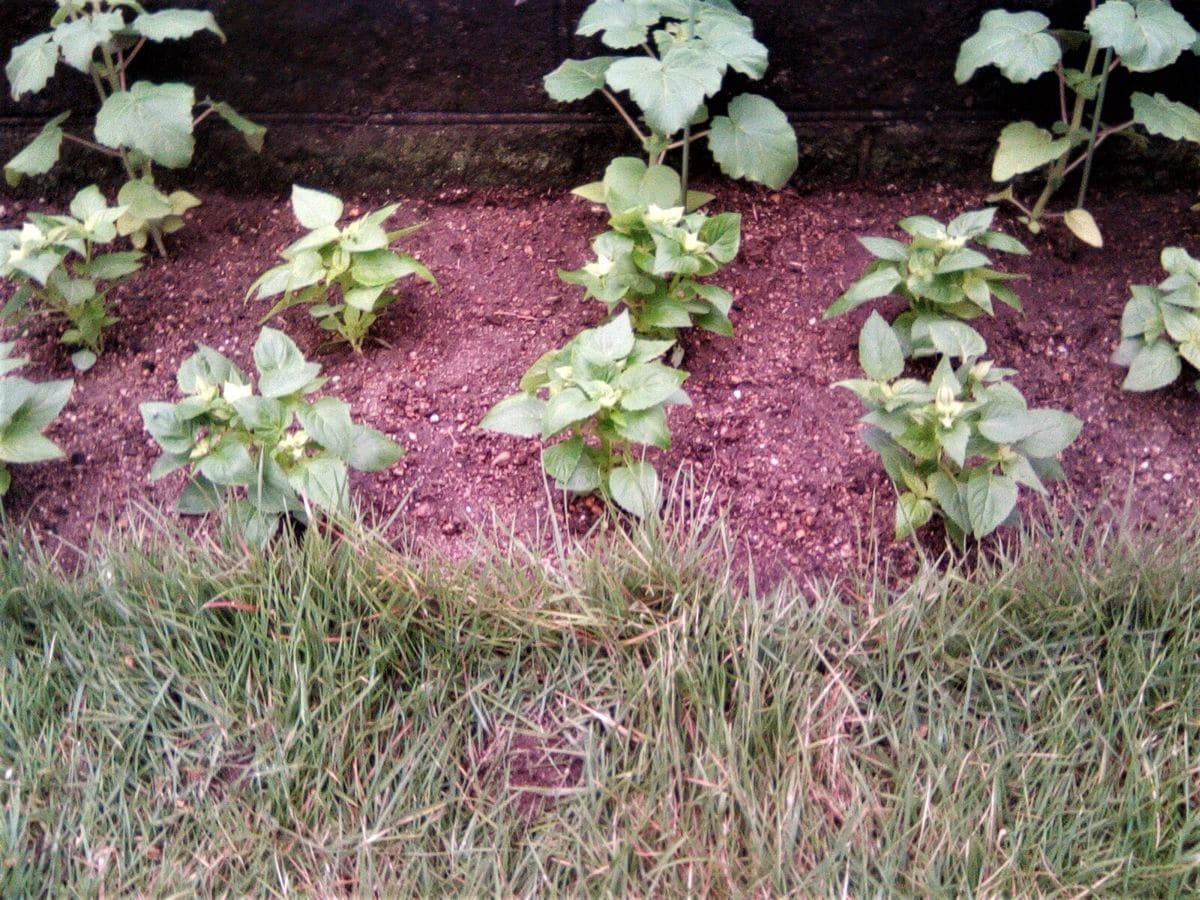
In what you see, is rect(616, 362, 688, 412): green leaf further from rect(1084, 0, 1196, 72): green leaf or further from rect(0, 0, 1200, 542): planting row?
rect(1084, 0, 1196, 72): green leaf

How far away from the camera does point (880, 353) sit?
2.10 meters

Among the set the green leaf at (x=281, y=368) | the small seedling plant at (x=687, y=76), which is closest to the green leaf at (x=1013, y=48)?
the small seedling plant at (x=687, y=76)

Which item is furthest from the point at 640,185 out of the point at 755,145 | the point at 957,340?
the point at 957,340

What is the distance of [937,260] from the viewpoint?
7.32 ft

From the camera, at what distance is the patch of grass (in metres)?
1.65

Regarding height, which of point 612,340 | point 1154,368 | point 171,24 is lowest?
point 1154,368

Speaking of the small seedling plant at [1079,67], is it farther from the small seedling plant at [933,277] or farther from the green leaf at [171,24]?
the green leaf at [171,24]

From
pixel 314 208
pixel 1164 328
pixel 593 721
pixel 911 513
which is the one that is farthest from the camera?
pixel 314 208

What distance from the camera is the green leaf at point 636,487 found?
1963 mm

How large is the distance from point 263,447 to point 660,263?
816 millimetres

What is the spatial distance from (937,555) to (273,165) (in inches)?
72.0

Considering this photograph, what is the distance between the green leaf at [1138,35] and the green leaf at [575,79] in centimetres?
95

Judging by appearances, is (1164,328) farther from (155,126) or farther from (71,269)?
(71,269)

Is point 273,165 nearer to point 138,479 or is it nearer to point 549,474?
point 138,479
